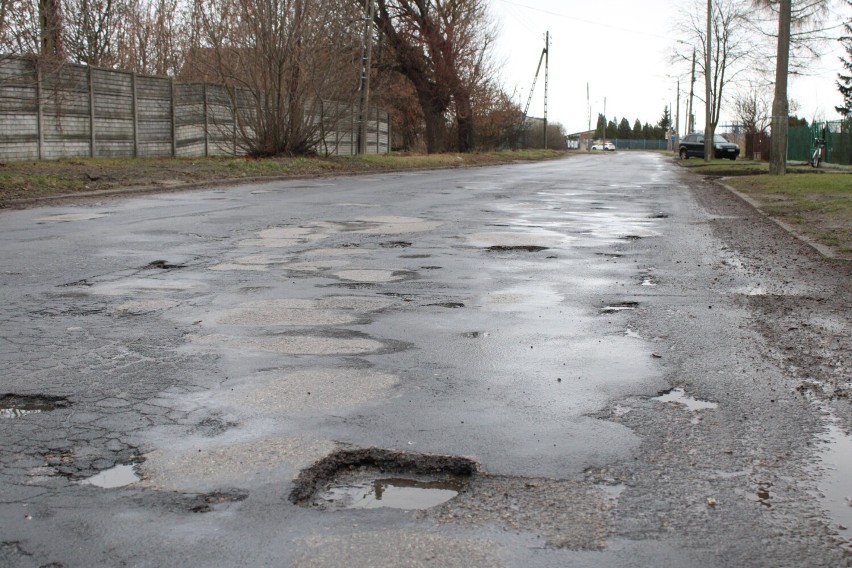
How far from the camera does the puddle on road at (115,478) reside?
10.2 feet

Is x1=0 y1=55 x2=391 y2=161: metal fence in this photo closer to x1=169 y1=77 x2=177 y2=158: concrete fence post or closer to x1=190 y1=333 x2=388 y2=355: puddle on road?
x1=169 y1=77 x2=177 y2=158: concrete fence post

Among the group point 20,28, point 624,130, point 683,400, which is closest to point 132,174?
point 20,28

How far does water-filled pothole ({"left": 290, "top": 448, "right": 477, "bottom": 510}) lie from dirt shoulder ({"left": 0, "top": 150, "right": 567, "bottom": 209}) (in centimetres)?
1156

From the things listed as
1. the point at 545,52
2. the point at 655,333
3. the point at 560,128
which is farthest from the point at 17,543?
the point at 560,128

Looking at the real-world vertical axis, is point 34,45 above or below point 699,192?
above

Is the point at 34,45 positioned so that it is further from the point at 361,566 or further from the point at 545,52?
the point at 545,52

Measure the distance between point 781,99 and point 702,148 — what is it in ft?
88.1

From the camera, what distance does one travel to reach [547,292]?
7020mm

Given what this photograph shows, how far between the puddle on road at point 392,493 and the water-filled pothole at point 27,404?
155 centimetres

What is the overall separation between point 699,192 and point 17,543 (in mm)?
19291

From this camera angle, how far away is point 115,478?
3174mm

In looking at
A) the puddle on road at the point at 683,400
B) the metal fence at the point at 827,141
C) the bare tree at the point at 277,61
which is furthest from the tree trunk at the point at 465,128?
Answer: the puddle on road at the point at 683,400

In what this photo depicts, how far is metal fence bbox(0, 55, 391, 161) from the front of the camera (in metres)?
20.2

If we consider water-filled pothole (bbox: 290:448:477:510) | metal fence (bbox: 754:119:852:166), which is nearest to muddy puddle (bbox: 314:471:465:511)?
water-filled pothole (bbox: 290:448:477:510)
